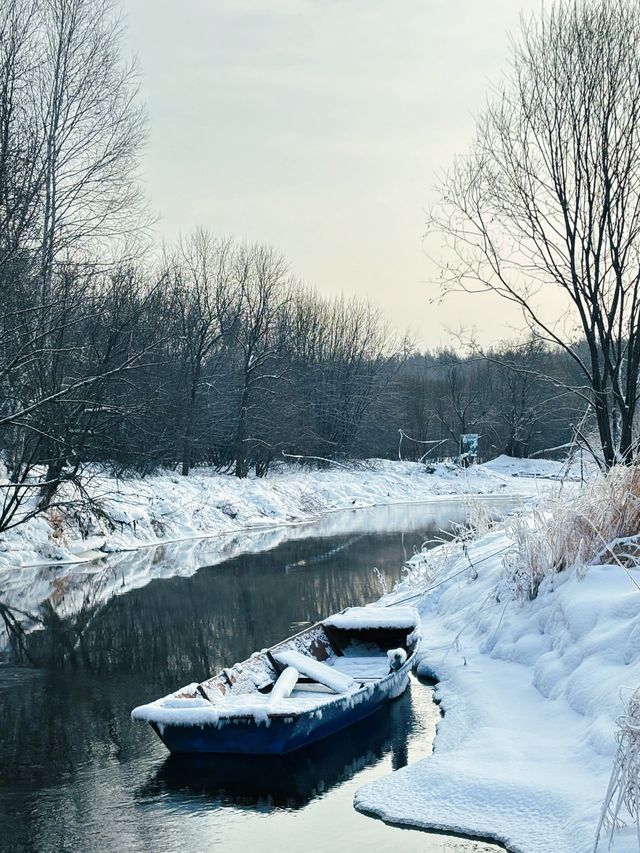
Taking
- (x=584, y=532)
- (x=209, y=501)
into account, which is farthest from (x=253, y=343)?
(x=584, y=532)

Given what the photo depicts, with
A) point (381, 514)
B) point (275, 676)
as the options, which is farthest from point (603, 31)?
point (381, 514)

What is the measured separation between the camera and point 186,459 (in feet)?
102

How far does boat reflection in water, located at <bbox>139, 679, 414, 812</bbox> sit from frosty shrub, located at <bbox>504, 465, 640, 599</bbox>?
2174mm

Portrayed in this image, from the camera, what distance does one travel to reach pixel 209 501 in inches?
1019

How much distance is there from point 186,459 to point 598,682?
25.6m

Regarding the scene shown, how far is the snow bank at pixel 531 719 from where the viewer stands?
5.23 metres

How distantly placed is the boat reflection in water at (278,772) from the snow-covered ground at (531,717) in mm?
479

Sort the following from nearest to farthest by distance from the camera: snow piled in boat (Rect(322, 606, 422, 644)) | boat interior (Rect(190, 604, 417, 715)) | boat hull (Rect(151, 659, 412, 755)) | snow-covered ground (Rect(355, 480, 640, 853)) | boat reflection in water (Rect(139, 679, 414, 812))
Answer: snow-covered ground (Rect(355, 480, 640, 853)) < boat reflection in water (Rect(139, 679, 414, 812)) < boat hull (Rect(151, 659, 412, 755)) < boat interior (Rect(190, 604, 417, 715)) < snow piled in boat (Rect(322, 606, 422, 644))

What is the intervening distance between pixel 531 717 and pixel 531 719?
44mm

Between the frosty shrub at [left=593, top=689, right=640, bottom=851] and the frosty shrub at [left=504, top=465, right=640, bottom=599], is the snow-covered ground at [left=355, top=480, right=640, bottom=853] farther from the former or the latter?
the frosty shrub at [left=593, top=689, right=640, bottom=851]

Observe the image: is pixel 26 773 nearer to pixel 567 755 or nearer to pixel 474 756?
A: pixel 474 756

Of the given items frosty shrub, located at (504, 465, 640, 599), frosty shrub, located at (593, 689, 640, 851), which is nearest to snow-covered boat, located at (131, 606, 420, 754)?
frosty shrub, located at (504, 465, 640, 599)

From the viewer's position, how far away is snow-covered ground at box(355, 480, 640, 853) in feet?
17.1

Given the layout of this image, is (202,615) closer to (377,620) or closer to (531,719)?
(377,620)
